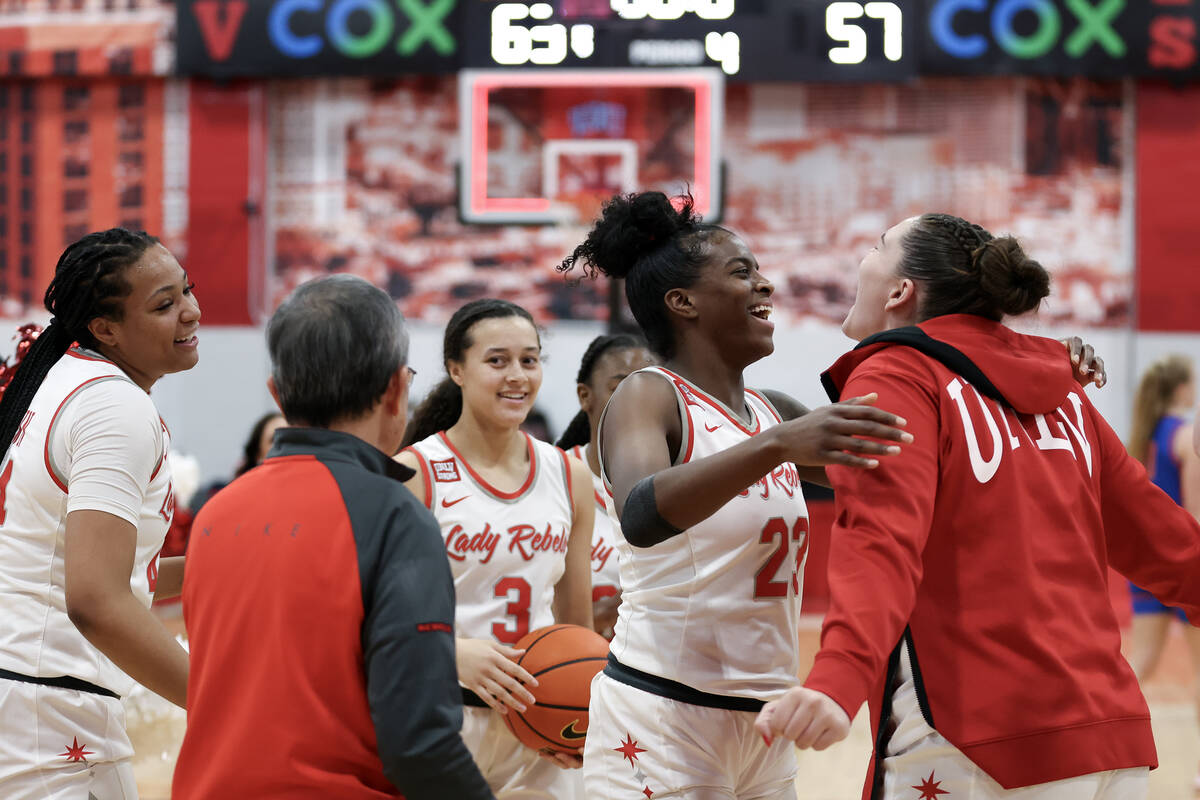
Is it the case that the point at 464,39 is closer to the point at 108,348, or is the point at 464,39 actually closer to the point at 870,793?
the point at 108,348

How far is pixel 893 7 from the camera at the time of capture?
9.66m

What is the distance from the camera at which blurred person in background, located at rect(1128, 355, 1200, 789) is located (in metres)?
6.52

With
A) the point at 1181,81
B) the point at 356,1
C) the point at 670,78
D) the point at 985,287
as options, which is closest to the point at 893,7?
the point at 670,78

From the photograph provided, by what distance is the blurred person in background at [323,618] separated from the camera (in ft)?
5.67

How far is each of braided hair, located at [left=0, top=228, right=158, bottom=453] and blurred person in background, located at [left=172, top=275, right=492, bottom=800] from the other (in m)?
0.92

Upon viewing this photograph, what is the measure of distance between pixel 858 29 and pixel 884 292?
8063 mm

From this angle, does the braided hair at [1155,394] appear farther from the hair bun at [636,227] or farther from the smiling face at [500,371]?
the hair bun at [636,227]

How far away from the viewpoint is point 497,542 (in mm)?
3611

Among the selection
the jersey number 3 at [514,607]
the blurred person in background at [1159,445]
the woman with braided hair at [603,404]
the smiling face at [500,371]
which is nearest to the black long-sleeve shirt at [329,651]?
the jersey number 3 at [514,607]

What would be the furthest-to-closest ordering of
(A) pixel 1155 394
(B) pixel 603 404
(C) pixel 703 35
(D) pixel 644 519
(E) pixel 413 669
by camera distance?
(C) pixel 703 35 → (A) pixel 1155 394 → (B) pixel 603 404 → (D) pixel 644 519 → (E) pixel 413 669

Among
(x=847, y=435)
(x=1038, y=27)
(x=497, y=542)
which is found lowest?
(x=497, y=542)

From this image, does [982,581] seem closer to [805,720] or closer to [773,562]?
[805,720]

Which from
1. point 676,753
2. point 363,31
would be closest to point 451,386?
point 676,753

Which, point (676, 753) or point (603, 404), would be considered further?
point (603, 404)
